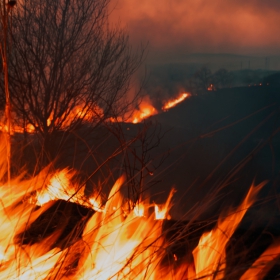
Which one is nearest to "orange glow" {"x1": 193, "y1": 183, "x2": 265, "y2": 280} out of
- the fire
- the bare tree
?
the fire

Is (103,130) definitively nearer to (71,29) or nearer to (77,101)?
(77,101)

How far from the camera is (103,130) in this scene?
1345cm

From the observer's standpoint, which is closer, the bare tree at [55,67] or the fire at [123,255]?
the fire at [123,255]

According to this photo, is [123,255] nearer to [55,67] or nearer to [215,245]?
[215,245]

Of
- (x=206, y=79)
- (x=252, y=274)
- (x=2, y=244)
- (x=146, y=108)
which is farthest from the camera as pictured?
(x=206, y=79)

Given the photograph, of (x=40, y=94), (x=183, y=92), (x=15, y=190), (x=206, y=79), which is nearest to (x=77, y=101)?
(x=40, y=94)

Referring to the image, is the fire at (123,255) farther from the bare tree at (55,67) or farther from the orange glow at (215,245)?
the bare tree at (55,67)

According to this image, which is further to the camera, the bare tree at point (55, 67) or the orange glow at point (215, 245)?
the bare tree at point (55, 67)

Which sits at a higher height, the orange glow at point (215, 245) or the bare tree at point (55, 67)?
the bare tree at point (55, 67)

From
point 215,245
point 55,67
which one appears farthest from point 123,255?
point 55,67

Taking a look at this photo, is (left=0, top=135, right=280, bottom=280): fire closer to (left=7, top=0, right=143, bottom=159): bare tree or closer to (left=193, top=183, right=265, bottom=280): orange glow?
(left=193, top=183, right=265, bottom=280): orange glow

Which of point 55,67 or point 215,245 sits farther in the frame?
point 55,67

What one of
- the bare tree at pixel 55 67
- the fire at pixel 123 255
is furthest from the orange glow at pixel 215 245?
the bare tree at pixel 55 67

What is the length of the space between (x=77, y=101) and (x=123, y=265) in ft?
32.0
